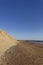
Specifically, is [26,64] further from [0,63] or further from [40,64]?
[0,63]

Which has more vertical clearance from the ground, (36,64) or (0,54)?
(0,54)

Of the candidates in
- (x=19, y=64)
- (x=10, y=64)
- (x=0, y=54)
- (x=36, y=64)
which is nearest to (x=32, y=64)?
(x=36, y=64)

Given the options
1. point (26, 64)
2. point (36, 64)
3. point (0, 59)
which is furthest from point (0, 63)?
point (36, 64)

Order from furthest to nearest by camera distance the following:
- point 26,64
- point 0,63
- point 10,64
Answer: point 26,64 < point 10,64 < point 0,63

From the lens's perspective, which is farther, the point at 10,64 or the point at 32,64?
the point at 32,64

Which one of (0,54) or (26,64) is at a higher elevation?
(0,54)

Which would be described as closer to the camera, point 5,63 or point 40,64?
point 5,63

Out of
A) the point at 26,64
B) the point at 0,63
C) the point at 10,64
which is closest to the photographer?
the point at 0,63

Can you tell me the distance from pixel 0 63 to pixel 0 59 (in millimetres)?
758

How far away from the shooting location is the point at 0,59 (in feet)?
45.2

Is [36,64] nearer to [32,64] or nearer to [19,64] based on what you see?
[32,64]

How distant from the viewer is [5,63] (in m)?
13.9

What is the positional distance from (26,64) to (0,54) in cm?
315

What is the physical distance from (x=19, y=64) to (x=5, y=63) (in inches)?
75.0
